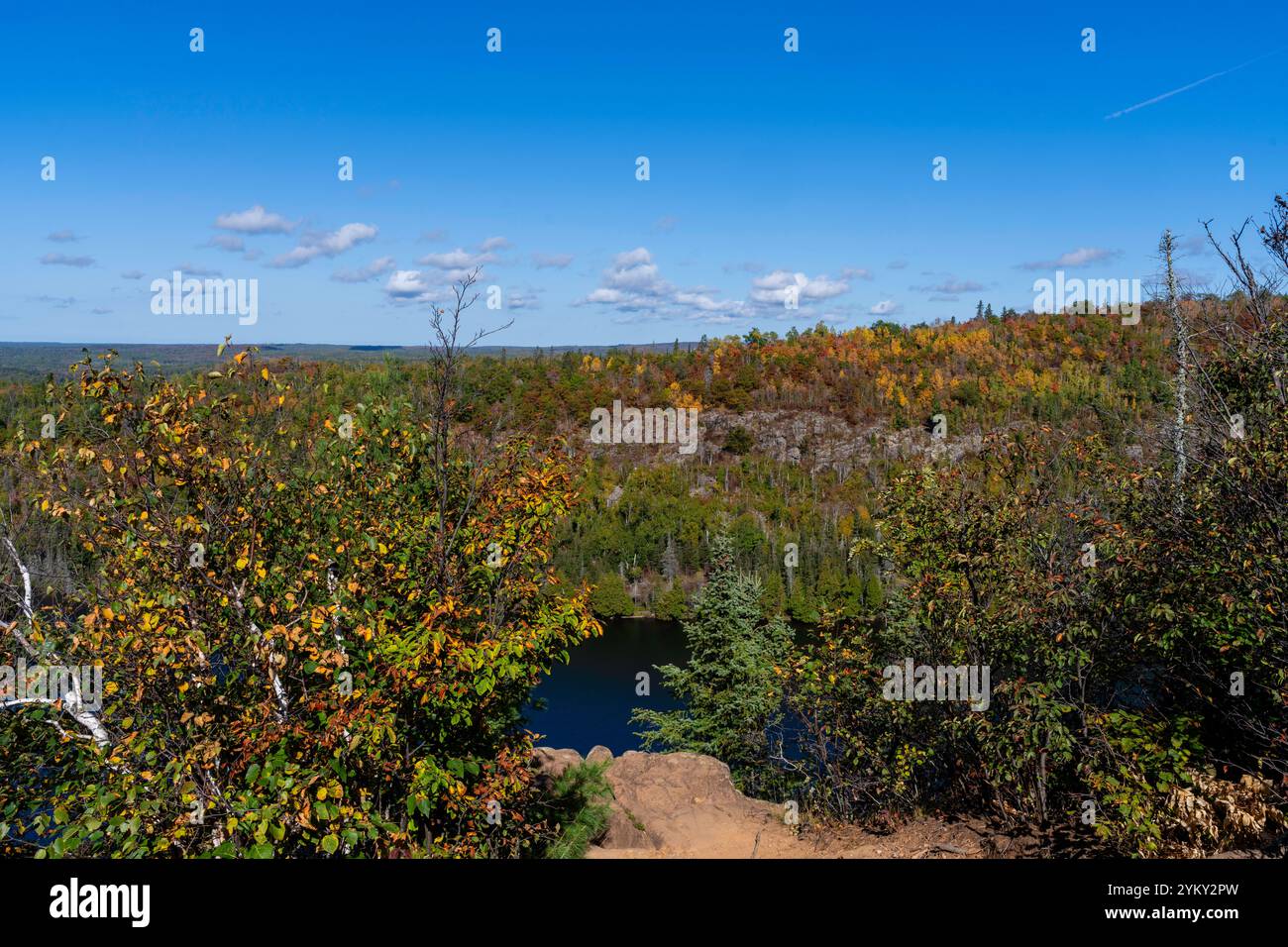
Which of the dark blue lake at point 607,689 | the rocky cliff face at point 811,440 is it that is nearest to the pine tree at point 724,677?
the dark blue lake at point 607,689

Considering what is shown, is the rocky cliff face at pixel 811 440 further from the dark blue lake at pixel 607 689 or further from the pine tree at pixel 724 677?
the pine tree at pixel 724 677

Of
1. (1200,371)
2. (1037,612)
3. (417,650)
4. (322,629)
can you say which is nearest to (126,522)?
(322,629)

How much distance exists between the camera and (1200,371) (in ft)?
35.9

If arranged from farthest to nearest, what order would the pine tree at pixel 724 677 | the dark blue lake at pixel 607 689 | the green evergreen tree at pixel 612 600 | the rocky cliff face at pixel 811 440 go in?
1. the rocky cliff face at pixel 811 440
2. the green evergreen tree at pixel 612 600
3. the dark blue lake at pixel 607 689
4. the pine tree at pixel 724 677

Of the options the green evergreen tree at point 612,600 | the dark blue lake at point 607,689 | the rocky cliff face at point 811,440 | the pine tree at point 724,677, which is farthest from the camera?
the rocky cliff face at point 811,440

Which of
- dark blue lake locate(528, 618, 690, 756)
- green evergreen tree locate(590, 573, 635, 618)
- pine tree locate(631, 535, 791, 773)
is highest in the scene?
pine tree locate(631, 535, 791, 773)

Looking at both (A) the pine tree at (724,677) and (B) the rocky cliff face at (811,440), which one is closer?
(A) the pine tree at (724,677)

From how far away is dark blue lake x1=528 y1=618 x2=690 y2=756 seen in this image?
188 feet

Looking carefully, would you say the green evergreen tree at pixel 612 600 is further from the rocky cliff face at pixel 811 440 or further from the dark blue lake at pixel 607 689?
the rocky cliff face at pixel 811 440

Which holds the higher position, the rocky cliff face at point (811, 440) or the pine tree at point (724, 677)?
the rocky cliff face at point (811, 440)

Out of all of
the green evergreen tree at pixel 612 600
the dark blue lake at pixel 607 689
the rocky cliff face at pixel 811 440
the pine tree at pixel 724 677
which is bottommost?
the dark blue lake at pixel 607 689

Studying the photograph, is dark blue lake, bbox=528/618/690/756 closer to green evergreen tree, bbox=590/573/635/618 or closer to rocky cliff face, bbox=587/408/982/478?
green evergreen tree, bbox=590/573/635/618

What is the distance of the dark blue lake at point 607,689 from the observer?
188ft

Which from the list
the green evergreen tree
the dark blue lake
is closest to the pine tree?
the dark blue lake
